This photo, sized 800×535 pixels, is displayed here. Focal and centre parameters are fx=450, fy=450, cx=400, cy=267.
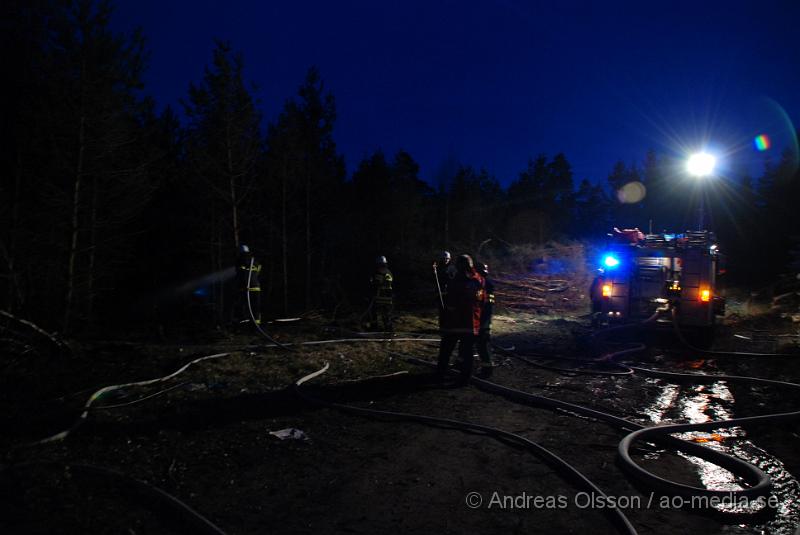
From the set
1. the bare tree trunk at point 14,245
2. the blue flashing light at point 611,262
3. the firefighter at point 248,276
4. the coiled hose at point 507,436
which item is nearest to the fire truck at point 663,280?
the blue flashing light at point 611,262

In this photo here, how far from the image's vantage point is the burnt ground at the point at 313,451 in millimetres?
3250

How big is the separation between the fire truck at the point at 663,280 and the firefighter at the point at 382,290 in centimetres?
560

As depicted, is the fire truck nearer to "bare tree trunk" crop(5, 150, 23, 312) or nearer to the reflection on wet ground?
the reflection on wet ground

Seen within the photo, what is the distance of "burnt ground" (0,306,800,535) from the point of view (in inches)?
128

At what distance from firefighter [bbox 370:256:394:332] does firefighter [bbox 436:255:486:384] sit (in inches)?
180

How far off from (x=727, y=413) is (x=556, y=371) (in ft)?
8.78

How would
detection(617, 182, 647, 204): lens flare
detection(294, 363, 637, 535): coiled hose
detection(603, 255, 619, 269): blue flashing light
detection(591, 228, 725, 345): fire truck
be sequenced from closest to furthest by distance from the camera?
detection(294, 363, 637, 535): coiled hose, detection(591, 228, 725, 345): fire truck, detection(603, 255, 619, 269): blue flashing light, detection(617, 182, 647, 204): lens flare

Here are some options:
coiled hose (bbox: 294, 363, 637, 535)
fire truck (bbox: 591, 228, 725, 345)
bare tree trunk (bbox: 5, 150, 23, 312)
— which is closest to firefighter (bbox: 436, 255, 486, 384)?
coiled hose (bbox: 294, 363, 637, 535)

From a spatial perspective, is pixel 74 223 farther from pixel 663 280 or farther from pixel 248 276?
pixel 663 280

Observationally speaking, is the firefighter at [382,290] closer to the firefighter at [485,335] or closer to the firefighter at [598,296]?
the firefighter at [485,335]

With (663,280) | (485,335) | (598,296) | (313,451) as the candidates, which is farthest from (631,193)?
(313,451)

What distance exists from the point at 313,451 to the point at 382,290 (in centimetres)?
758

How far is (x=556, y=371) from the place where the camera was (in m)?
8.17

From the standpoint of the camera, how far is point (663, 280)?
437 inches
